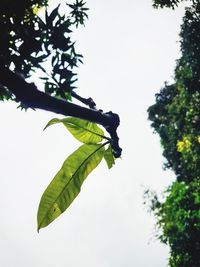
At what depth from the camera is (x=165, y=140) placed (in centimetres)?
2561

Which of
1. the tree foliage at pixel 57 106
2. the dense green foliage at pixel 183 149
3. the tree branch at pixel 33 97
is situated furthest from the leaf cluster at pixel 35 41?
the dense green foliage at pixel 183 149

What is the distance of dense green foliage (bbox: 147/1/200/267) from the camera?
52.3 feet

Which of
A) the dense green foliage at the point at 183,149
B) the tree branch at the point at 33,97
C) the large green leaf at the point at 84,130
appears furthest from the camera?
the dense green foliage at the point at 183,149

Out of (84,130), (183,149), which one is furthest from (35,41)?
(183,149)

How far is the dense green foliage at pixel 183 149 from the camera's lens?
15930 millimetres

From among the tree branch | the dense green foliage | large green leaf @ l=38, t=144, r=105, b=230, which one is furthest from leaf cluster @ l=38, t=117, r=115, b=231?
the dense green foliage

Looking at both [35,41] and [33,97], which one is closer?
[33,97]

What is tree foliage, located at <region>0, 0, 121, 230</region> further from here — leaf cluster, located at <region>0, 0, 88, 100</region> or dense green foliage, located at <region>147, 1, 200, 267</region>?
dense green foliage, located at <region>147, 1, 200, 267</region>

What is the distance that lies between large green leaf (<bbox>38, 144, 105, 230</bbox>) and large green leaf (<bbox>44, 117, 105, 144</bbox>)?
0.05 metres

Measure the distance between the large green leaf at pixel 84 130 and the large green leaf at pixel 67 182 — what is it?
1.8 inches

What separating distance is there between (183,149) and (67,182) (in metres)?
19.6

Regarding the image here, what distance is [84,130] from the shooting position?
63.4 inches

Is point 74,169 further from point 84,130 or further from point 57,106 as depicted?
point 57,106

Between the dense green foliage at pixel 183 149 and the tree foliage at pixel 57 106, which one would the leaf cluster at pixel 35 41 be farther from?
the dense green foliage at pixel 183 149
